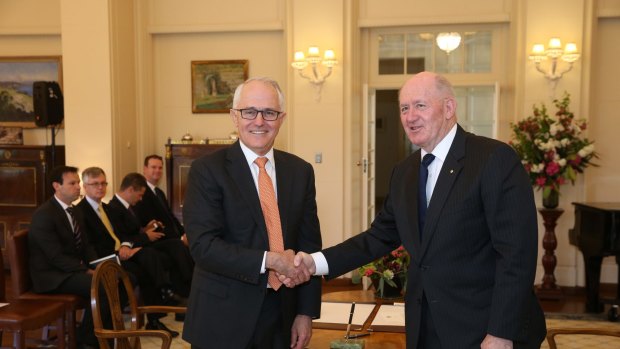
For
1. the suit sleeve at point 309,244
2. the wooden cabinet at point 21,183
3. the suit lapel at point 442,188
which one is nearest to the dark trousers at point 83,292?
the suit sleeve at point 309,244

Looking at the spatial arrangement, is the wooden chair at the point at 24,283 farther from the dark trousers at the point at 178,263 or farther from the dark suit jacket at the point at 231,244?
the dark suit jacket at the point at 231,244

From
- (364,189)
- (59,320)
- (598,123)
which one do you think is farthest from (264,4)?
(59,320)

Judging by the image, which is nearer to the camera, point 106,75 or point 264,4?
point 106,75

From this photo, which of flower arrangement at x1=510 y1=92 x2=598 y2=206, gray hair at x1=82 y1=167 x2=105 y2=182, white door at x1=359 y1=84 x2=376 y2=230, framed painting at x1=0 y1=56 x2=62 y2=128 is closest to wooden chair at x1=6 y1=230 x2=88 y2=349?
gray hair at x1=82 y1=167 x2=105 y2=182

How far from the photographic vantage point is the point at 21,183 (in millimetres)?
7863

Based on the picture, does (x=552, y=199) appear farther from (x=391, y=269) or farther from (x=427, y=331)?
(x=427, y=331)

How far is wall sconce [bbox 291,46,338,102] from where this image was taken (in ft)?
→ 24.5

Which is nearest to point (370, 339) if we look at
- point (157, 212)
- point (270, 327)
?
point (270, 327)

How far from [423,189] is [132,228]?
168 inches

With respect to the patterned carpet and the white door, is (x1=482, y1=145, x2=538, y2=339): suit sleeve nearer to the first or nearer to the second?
Answer: the patterned carpet

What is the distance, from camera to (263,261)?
7.70 ft

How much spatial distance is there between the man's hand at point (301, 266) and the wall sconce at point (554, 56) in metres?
5.43

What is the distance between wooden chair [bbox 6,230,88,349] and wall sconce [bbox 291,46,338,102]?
3745mm

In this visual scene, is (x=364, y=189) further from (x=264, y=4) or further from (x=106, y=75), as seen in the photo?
(x=106, y=75)
